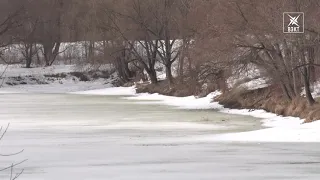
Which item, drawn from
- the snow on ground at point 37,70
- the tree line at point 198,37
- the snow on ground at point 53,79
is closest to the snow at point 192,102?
the tree line at point 198,37

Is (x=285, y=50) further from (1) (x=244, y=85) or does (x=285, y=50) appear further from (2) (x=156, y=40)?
(2) (x=156, y=40)

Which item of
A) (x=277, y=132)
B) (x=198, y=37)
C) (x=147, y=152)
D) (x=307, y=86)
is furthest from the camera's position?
(x=198, y=37)

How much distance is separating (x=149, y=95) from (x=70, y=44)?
30.2 m

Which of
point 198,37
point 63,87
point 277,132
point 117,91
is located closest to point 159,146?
point 277,132

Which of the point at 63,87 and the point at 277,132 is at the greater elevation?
the point at 63,87

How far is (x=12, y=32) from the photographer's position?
10633 mm

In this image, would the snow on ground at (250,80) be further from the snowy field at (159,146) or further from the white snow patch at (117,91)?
the white snow patch at (117,91)

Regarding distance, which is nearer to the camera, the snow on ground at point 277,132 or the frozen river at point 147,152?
the frozen river at point 147,152

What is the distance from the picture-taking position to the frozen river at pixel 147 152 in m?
12.0

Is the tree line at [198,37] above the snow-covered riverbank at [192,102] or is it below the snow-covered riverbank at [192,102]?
above

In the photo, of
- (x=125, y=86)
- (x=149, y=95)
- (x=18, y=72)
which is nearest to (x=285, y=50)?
(x=149, y=95)

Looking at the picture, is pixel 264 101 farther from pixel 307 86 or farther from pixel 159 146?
pixel 159 146

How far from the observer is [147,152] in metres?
15.5

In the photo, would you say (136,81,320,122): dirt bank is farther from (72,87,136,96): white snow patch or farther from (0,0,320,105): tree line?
(72,87,136,96): white snow patch
